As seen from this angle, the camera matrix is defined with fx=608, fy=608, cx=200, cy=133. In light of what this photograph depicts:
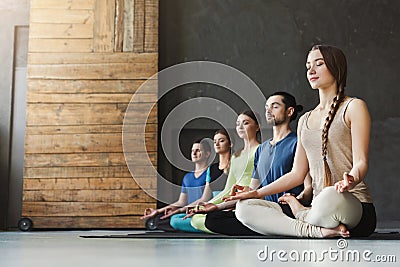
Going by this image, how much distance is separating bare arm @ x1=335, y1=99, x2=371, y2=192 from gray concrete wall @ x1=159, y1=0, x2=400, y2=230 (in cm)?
217

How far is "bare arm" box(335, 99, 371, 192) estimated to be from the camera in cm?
201

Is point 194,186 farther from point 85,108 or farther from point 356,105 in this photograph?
point 356,105

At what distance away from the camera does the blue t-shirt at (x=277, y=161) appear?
8.80 feet

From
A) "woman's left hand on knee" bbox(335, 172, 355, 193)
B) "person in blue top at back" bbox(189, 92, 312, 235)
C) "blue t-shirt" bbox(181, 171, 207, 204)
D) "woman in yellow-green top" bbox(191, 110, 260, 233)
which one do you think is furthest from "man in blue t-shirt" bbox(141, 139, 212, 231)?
"woman's left hand on knee" bbox(335, 172, 355, 193)

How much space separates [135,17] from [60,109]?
0.82m

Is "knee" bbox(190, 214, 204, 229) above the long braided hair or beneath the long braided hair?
beneath

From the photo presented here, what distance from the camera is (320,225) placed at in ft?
6.98

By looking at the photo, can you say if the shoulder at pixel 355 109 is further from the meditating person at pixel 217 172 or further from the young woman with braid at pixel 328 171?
the meditating person at pixel 217 172

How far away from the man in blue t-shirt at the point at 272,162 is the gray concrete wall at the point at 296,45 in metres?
1.42

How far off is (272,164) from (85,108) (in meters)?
1.76

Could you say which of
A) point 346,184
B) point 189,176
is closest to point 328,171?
point 346,184

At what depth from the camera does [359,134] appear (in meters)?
2.12

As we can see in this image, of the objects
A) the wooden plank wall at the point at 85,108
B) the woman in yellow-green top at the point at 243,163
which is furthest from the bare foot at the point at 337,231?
the wooden plank wall at the point at 85,108

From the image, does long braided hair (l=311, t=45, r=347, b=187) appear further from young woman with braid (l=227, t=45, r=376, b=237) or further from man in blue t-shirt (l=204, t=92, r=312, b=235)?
man in blue t-shirt (l=204, t=92, r=312, b=235)
